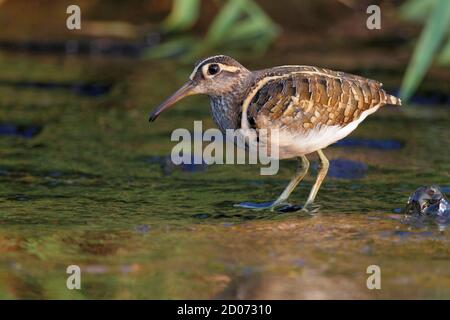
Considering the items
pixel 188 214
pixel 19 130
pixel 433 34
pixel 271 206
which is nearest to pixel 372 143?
pixel 433 34

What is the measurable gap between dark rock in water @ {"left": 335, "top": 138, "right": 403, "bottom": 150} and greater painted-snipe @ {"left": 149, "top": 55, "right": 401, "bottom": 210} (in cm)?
129

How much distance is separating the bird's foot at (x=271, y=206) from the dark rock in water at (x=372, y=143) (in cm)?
163

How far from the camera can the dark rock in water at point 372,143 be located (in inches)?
301

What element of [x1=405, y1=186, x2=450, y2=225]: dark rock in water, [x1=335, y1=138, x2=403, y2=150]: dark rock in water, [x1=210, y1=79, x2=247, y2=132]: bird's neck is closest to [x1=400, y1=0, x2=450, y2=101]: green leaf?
[x1=335, y1=138, x2=403, y2=150]: dark rock in water

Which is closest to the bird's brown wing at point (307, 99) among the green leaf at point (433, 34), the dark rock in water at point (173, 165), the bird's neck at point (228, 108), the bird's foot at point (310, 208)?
the bird's neck at point (228, 108)

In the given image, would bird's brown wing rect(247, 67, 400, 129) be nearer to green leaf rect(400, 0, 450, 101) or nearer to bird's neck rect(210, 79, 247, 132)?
bird's neck rect(210, 79, 247, 132)

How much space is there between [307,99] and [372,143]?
6.53 ft

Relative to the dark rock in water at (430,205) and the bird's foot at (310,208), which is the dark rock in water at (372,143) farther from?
the dark rock in water at (430,205)

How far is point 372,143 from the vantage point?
25.5 ft

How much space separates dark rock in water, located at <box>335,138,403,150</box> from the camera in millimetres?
7641

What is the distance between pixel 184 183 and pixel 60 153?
115 centimetres

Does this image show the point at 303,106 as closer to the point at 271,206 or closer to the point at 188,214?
the point at 271,206

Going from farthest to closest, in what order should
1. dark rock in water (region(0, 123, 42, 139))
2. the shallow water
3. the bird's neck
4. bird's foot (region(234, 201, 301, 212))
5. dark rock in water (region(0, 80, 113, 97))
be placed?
dark rock in water (region(0, 80, 113, 97)) → dark rock in water (region(0, 123, 42, 139)) → bird's foot (region(234, 201, 301, 212)) → the bird's neck → the shallow water
